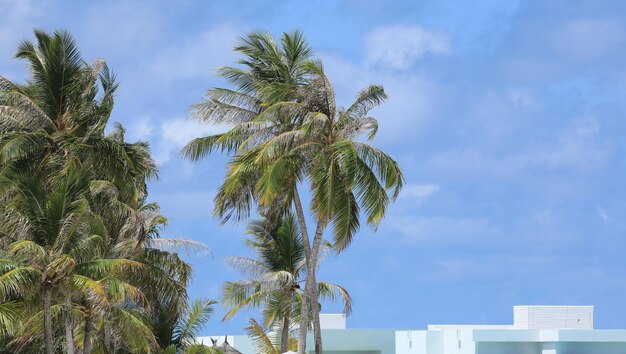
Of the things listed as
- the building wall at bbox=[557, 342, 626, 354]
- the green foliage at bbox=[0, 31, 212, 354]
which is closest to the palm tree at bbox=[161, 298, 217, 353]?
the green foliage at bbox=[0, 31, 212, 354]

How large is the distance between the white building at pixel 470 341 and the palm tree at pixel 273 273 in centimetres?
1177

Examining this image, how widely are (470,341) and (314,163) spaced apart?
73.3 ft

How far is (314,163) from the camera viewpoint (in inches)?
1150

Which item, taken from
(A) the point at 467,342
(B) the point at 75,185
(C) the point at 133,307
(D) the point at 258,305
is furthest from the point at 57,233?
(A) the point at 467,342

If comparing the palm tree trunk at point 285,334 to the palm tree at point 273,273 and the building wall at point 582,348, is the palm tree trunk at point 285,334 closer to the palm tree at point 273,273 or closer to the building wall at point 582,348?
the palm tree at point 273,273

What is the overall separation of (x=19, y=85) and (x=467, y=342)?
25872 mm

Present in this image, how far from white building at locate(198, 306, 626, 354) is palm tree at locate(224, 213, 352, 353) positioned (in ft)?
38.6

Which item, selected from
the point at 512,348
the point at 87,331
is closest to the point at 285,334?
the point at 87,331

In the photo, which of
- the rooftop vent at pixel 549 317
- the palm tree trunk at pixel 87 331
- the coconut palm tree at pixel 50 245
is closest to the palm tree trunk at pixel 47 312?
the coconut palm tree at pixel 50 245

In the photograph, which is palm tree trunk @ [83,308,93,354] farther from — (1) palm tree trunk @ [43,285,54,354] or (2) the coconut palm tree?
(1) palm tree trunk @ [43,285,54,354]

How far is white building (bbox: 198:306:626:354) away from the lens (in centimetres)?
4906

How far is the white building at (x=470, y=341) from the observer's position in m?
49.1

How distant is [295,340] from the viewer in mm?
43375

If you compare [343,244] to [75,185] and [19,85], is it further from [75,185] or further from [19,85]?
[19,85]
